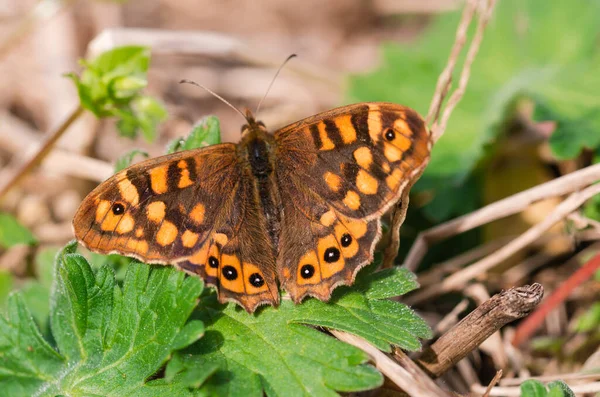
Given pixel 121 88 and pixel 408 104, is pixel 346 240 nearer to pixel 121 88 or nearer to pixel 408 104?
pixel 121 88

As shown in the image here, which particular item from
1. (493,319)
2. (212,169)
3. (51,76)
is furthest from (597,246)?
(51,76)

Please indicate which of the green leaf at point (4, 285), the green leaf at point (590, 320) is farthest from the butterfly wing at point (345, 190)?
the green leaf at point (4, 285)

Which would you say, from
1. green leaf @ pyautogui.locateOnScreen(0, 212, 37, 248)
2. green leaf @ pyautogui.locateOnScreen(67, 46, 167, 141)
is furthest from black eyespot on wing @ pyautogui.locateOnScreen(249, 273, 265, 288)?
green leaf @ pyautogui.locateOnScreen(0, 212, 37, 248)

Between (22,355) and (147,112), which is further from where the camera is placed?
(147,112)

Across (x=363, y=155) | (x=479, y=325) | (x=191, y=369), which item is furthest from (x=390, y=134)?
(x=191, y=369)

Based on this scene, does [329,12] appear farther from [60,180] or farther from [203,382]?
[203,382]

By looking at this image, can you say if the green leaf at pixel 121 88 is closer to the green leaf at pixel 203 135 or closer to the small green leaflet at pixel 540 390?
the green leaf at pixel 203 135
